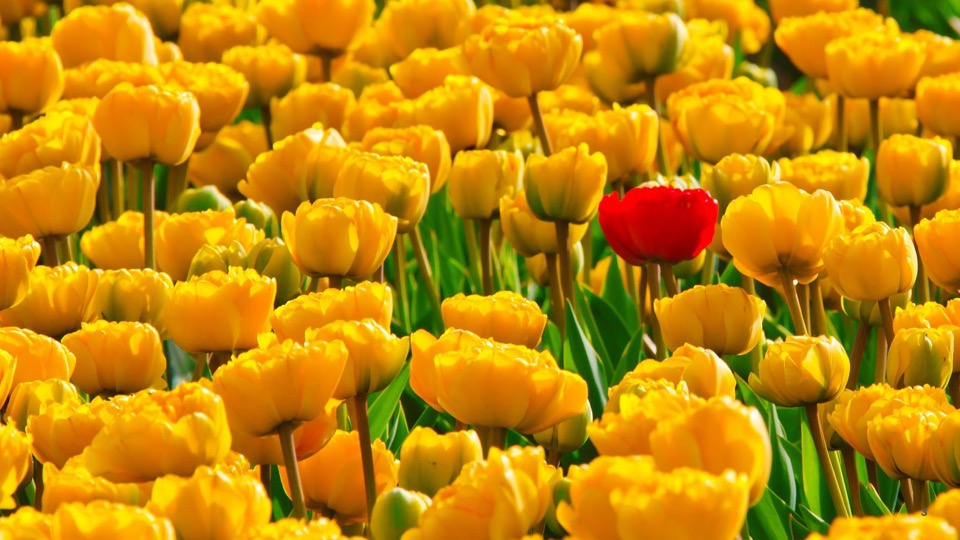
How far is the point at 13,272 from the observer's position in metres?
1.32

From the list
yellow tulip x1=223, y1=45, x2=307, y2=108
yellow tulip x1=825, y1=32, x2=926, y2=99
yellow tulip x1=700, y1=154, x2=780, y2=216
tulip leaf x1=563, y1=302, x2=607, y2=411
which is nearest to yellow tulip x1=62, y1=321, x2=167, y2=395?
tulip leaf x1=563, y1=302, x2=607, y2=411

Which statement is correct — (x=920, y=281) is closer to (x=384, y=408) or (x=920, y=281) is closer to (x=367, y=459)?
(x=384, y=408)

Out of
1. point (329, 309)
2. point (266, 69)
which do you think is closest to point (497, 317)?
point (329, 309)

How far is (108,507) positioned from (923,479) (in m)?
0.66

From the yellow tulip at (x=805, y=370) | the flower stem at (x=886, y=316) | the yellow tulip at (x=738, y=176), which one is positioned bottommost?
the flower stem at (x=886, y=316)

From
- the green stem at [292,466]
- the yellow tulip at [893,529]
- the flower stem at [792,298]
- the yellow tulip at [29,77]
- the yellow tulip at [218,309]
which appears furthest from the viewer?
the yellow tulip at [29,77]

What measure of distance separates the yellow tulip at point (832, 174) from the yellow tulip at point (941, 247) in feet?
1.25

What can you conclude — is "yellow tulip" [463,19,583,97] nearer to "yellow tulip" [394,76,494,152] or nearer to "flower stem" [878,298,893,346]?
"yellow tulip" [394,76,494,152]

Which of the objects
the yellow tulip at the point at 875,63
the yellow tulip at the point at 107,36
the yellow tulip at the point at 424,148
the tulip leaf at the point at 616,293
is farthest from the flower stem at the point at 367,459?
the yellow tulip at the point at 107,36

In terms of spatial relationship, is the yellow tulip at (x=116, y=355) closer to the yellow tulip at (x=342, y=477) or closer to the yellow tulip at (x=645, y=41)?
the yellow tulip at (x=342, y=477)

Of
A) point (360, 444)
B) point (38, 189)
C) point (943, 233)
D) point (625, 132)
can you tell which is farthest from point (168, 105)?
→ point (943, 233)

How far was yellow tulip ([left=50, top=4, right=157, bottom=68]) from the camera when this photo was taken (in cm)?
230

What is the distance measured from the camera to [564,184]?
1.54 metres

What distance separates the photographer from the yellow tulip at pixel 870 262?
1.28m
